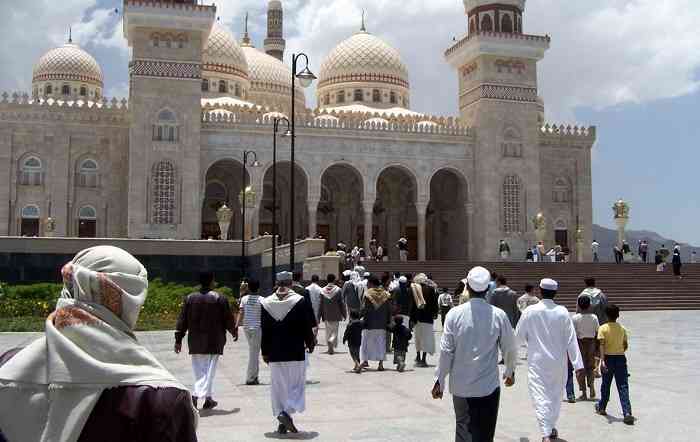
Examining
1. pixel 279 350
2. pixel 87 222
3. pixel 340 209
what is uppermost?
pixel 340 209

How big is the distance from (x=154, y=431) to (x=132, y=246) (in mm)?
26106

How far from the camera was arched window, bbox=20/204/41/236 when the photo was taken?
33.4 m

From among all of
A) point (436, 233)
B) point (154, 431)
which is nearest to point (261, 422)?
point (154, 431)

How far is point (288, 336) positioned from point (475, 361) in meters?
2.35

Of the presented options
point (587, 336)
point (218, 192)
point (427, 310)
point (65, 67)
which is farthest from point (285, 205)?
point (587, 336)

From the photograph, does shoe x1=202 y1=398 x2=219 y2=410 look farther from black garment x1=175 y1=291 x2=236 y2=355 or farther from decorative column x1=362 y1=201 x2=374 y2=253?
decorative column x1=362 y1=201 x2=374 y2=253

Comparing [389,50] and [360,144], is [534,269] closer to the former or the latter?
[360,144]

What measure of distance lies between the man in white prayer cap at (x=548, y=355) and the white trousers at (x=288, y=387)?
1951 mm

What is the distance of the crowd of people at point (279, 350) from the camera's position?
2.19 m

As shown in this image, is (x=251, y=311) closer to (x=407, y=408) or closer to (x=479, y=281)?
(x=407, y=408)

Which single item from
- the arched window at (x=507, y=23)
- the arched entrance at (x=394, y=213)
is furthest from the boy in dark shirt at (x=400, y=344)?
the arched window at (x=507, y=23)

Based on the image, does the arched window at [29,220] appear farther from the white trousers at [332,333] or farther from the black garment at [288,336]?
the black garment at [288,336]

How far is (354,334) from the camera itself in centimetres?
1089

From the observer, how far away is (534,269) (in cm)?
2827
